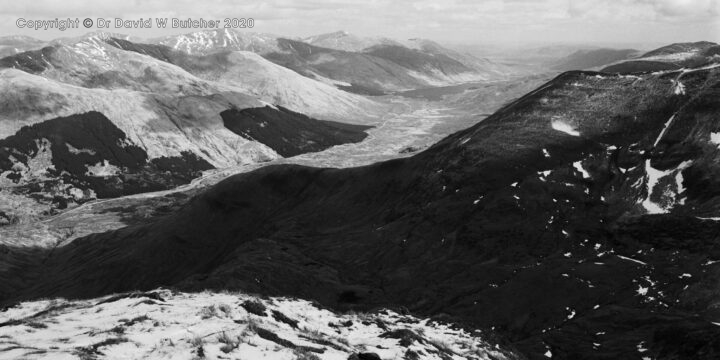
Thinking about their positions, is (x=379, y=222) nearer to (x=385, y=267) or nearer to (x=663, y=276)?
(x=385, y=267)

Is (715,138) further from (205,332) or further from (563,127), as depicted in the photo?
(205,332)

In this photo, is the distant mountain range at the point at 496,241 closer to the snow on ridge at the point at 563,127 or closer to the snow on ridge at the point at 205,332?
the snow on ridge at the point at 205,332

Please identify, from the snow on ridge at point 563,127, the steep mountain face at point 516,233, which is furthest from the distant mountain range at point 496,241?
the snow on ridge at point 563,127

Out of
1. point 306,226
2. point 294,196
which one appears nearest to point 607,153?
point 306,226

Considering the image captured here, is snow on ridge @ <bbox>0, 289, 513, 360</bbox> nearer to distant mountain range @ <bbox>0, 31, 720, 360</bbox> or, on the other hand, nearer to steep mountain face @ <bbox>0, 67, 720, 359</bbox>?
distant mountain range @ <bbox>0, 31, 720, 360</bbox>

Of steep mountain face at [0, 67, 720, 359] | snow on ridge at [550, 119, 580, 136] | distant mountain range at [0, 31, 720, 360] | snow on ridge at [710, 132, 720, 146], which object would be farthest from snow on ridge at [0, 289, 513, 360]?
snow on ridge at [550, 119, 580, 136]

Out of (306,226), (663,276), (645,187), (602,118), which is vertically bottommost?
(306,226)

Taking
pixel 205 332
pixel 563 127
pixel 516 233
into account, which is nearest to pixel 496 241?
pixel 516 233
